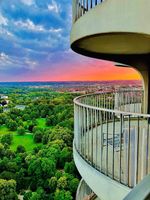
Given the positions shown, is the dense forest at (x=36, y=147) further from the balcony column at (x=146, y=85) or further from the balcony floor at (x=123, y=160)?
the balcony floor at (x=123, y=160)

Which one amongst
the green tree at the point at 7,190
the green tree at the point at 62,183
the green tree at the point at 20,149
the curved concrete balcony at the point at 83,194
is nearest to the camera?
the curved concrete balcony at the point at 83,194

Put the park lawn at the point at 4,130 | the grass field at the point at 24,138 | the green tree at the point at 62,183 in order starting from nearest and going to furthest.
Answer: the green tree at the point at 62,183 < the grass field at the point at 24,138 < the park lawn at the point at 4,130

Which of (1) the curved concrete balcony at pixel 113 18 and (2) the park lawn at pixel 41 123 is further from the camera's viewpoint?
(2) the park lawn at pixel 41 123

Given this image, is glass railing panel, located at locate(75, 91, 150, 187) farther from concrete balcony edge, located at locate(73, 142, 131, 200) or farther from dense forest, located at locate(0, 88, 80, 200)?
dense forest, located at locate(0, 88, 80, 200)

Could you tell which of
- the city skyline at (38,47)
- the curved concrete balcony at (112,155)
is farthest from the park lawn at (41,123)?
the curved concrete balcony at (112,155)

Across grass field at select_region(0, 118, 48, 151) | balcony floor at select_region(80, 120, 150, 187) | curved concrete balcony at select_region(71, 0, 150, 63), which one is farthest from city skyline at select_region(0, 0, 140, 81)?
balcony floor at select_region(80, 120, 150, 187)

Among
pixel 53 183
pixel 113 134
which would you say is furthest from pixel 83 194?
pixel 53 183

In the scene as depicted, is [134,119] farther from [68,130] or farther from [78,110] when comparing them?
[68,130]
